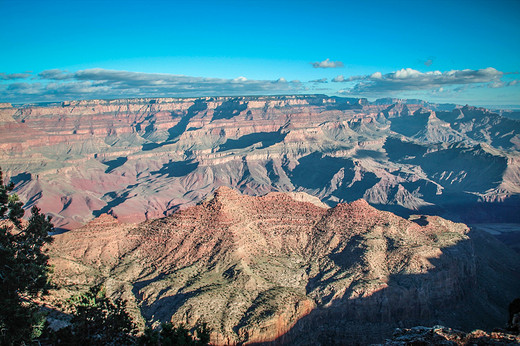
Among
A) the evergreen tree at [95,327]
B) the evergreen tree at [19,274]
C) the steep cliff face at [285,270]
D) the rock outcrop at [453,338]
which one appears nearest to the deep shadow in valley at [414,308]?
the steep cliff face at [285,270]

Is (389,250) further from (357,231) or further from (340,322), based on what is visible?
(340,322)

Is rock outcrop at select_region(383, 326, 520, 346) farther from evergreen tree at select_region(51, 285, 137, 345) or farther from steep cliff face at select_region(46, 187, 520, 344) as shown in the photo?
evergreen tree at select_region(51, 285, 137, 345)

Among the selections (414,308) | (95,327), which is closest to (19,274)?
(95,327)

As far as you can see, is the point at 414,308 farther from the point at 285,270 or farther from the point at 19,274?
the point at 19,274

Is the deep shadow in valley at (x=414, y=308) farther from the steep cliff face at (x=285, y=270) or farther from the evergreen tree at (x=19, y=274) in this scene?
the evergreen tree at (x=19, y=274)

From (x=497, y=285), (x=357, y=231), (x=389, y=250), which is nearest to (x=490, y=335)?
(x=389, y=250)
